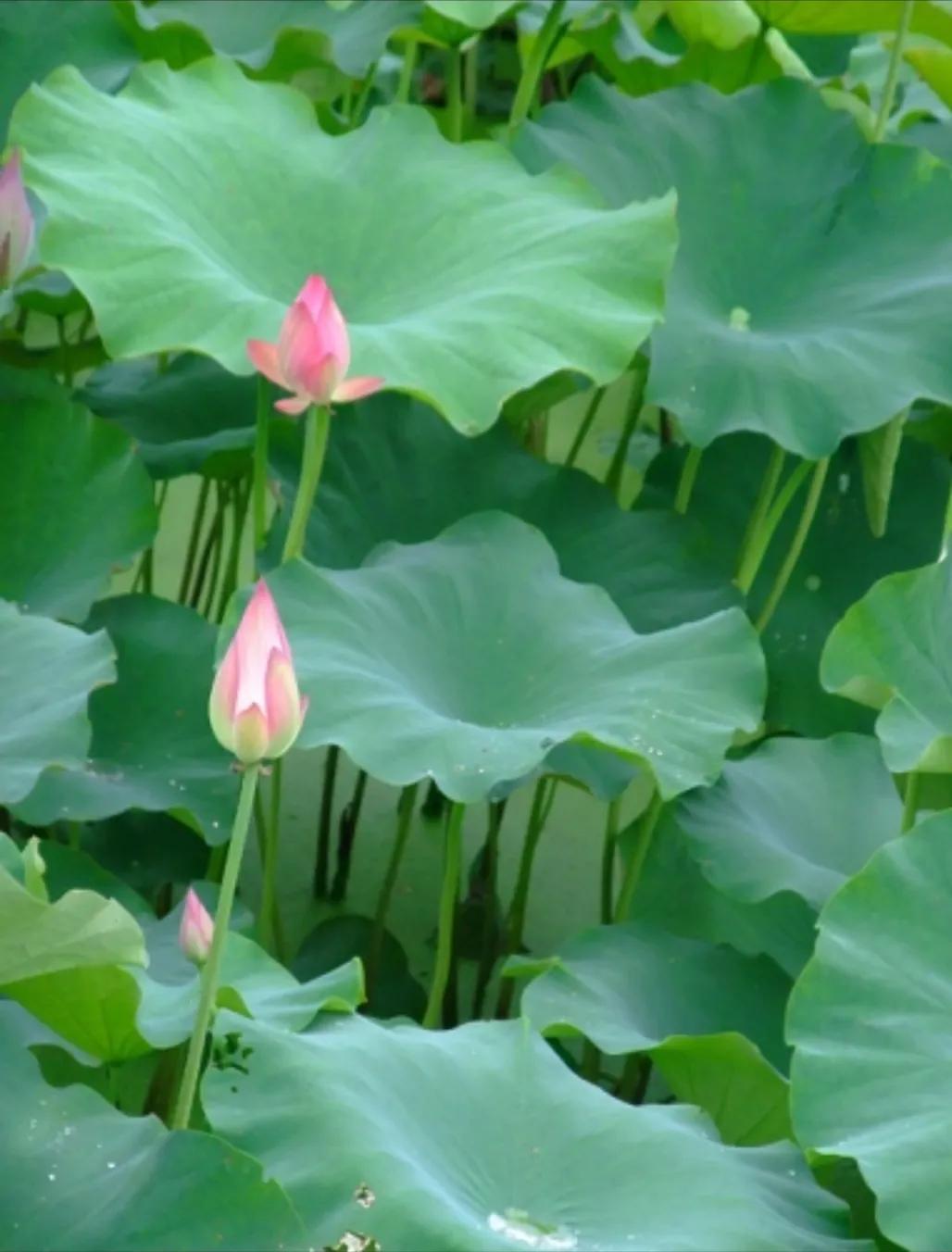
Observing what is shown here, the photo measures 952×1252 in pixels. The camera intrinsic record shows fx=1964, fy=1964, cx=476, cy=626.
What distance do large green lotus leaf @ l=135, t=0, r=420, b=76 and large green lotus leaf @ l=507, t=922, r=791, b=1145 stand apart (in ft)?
2.82

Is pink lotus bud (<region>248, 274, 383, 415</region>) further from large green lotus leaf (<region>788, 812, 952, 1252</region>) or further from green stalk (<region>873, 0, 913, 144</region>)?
green stalk (<region>873, 0, 913, 144</region>)

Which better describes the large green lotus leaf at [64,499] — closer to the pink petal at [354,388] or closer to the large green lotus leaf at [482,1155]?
the pink petal at [354,388]

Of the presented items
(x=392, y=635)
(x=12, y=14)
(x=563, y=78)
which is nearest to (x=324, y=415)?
(x=392, y=635)

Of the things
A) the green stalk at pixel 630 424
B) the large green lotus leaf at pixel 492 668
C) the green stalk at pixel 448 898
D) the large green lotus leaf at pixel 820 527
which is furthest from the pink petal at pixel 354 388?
the large green lotus leaf at pixel 820 527

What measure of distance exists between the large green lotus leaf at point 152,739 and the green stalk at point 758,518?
0.46m

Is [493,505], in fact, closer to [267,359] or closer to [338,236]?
[338,236]

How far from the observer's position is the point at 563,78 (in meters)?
2.79

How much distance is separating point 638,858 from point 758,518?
339 millimetres

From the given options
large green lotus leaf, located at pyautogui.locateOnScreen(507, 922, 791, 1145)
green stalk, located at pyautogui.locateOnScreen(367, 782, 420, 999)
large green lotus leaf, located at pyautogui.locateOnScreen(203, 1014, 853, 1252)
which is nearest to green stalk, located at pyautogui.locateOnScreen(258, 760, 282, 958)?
green stalk, located at pyautogui.locateOnScreen(367, 782, 420, 999)

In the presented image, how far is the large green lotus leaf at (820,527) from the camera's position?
1.81 meters

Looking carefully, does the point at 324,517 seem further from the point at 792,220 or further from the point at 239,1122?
the point at 239,1122

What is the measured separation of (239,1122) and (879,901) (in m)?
0.37

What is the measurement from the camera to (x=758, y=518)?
1.71 m

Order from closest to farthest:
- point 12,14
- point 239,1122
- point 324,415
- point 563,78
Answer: point 239,1122
point 324,415
point 12,14
point 563,78
